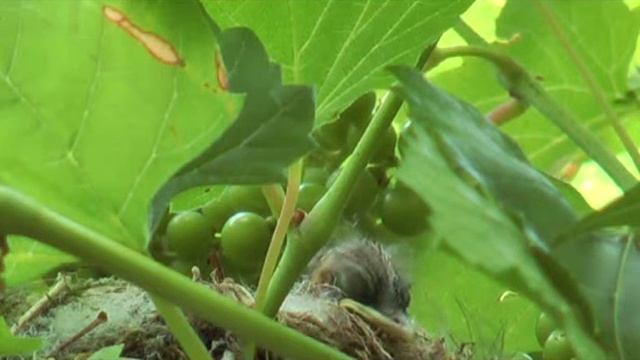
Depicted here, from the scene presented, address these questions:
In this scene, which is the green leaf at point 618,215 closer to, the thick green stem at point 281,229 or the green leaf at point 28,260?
the thick green stem at point 281,229

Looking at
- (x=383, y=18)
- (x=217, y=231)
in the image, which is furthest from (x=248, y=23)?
(x=217, y=231)

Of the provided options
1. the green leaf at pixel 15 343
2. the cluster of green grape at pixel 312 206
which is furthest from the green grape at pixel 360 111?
the green leaf at pixel 15 343

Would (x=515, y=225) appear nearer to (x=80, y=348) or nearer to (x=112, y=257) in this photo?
(x=112, y=257)

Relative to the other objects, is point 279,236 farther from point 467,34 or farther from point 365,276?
point 467,34

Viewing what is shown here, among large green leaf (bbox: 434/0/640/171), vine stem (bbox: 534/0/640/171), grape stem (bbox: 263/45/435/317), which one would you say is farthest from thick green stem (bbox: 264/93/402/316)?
large green leaf (bbox: 434/0/640/171)

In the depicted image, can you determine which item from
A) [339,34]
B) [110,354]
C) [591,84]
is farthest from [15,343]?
[591,84]
